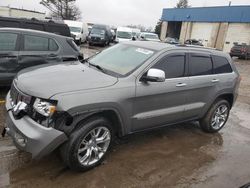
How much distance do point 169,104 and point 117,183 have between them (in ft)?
5.37

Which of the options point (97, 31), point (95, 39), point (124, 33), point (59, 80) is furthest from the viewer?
point (124, 33)

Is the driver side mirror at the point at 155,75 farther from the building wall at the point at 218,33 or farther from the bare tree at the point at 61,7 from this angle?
the bare tree at the point at 61,7

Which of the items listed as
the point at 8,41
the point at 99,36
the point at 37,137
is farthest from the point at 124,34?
the point at 37,137

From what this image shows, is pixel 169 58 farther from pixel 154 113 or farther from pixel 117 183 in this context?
pixel 117 183

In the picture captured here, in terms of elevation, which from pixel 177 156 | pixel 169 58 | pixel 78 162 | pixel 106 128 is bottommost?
pixel 177 156

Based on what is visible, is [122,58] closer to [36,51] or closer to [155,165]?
[155,165]

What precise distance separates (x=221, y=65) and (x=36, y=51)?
427cm

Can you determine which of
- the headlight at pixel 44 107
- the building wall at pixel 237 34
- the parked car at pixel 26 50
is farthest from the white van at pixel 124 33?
the headlight at pixel 44 107

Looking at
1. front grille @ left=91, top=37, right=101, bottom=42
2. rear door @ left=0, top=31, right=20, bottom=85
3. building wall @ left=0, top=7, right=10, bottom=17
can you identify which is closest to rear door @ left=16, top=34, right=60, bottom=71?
rear door @ left=0, top=31, right=20, bottom=85

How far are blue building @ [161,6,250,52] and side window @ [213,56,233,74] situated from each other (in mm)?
33326

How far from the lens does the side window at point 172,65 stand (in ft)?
15.1

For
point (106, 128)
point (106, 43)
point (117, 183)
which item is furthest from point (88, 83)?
point (106, 43)

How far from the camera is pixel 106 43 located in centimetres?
2806

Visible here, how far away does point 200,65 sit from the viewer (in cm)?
531
